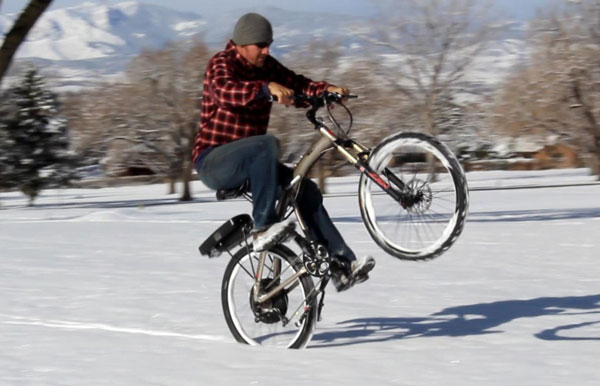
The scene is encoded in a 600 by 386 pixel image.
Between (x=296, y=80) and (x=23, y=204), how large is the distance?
5581 centimetres

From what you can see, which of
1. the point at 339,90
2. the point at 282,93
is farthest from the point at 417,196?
the point at 282,93

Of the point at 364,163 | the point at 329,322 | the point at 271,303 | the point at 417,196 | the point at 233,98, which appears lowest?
the point at 329,322

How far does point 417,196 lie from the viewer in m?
5.23

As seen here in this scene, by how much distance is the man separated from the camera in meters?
5.18

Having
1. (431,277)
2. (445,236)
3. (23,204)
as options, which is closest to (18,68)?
(23,204)

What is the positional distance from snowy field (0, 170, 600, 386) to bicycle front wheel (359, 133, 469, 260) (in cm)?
65

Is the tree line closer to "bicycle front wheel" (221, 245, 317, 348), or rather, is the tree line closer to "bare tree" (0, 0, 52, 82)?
"bare tree" (0, 0, 52, 82)

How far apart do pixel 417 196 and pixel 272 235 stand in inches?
33.1

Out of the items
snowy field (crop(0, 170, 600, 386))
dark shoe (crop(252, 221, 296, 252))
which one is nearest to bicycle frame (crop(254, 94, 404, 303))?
dark shoe (crop(252, 221, 296, 252))

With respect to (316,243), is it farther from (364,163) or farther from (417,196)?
(417,196)

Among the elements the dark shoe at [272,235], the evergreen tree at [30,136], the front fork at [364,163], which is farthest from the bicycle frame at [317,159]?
the evergreen tree at [30,136]

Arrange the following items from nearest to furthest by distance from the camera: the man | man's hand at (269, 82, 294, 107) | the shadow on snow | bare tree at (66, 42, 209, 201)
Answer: man's hand at (269, 82, 294, 107) < the man < the shadow on snow < bare tree at (66, 42, 209, 201)

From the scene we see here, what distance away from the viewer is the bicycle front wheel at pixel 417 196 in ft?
16.6

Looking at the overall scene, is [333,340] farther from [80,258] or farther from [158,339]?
[80,258]
